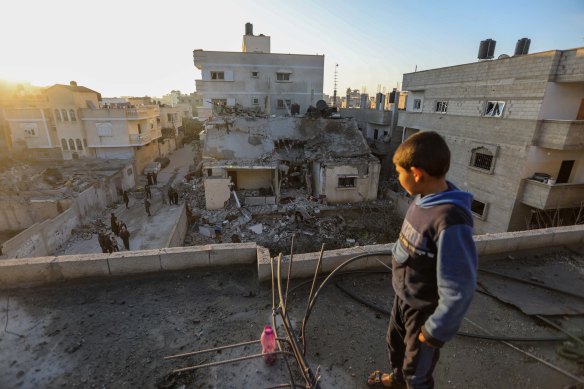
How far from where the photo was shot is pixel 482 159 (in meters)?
13.4

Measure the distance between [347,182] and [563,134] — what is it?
9891 millimetres

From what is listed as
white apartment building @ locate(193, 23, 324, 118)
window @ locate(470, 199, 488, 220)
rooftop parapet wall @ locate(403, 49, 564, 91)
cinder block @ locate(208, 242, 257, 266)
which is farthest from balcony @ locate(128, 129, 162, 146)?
window @ locate(470, 199, 488, 220)

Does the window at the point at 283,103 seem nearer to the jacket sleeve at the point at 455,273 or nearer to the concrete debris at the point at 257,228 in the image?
the concrete debris at the point at 257,228

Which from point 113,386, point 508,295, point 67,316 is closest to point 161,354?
point 113,386

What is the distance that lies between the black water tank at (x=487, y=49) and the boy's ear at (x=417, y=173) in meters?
19.8

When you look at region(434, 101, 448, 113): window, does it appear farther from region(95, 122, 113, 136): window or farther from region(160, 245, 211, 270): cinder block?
region(95, 122, 113, 136): window

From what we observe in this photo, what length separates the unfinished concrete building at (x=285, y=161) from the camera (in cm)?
1689

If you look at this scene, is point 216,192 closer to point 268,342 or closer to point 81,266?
point 81,266

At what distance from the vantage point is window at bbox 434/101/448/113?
1546 cm

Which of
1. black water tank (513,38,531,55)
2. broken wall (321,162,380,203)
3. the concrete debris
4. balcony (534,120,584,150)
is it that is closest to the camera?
balcony (534,120,584,150)

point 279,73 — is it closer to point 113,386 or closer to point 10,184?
point 10,184

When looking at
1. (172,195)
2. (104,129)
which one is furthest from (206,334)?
(104,129)

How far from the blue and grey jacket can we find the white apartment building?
978 inches

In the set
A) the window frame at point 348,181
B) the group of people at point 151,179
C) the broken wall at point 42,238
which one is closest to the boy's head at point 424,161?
the broken wall at point 42,238
